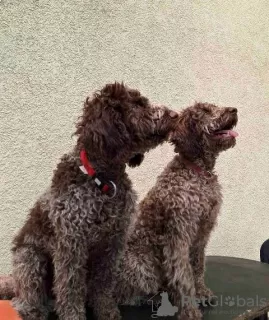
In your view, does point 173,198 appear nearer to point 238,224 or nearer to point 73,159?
point 73,159

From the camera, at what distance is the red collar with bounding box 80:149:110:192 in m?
1.12

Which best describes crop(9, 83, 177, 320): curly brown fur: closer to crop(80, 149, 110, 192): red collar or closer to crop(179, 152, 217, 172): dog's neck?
crop(80, 149, 110, 192): red collar

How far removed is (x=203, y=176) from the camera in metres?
1.33

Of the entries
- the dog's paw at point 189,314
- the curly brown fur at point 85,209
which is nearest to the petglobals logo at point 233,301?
the dog's paw at point 189,314

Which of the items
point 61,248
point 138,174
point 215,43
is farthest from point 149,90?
point 61,248

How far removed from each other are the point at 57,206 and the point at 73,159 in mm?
147

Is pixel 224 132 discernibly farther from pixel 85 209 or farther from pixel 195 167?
pixel 85 209

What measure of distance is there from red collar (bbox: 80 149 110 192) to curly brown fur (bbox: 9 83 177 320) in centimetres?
1

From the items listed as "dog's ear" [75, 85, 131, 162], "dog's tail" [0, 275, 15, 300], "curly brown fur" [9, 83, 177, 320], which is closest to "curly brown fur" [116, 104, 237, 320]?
"curly brown fur" [9, 83, 177, 320]

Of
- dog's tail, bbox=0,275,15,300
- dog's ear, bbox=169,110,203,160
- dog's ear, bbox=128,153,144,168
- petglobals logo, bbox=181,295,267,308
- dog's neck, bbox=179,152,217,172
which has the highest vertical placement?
dog's ear, bbox=169,110,203,160

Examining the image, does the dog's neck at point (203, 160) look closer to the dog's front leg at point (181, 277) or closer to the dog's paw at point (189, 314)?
the dog's front leg at point (181, 277)

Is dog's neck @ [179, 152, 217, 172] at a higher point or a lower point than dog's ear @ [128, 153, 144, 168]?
higher

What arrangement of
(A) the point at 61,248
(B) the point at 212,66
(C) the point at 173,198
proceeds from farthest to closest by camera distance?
(B) the point at 212,66 → (C) the point at 173,198 → (A) the point at 61,248

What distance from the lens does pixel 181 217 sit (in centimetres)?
126
